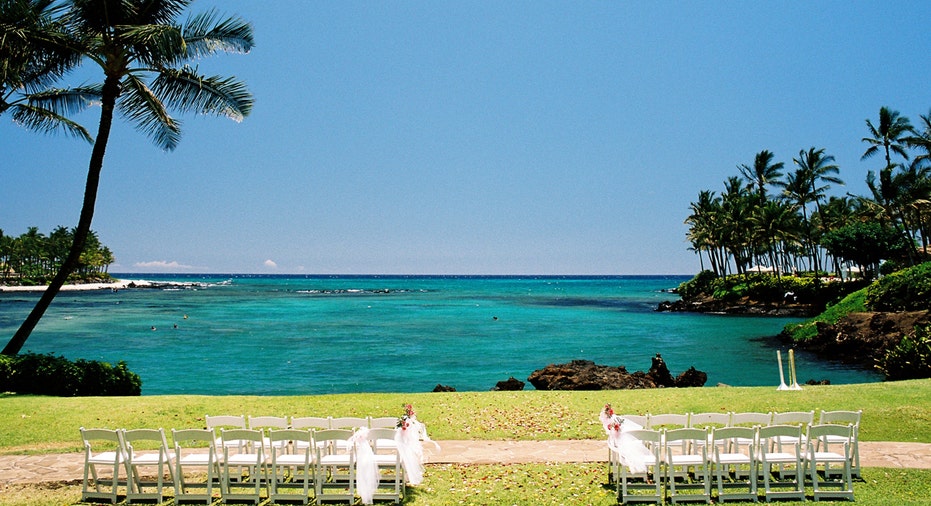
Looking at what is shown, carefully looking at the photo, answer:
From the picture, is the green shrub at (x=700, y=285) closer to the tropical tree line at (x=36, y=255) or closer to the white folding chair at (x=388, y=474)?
the white folding chair at (x=388, y=474)

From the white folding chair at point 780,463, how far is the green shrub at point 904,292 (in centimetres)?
3191

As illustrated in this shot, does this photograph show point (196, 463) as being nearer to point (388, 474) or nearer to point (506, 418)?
point (388, 474)

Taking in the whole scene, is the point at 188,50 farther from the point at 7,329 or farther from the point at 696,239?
the point at 696,239

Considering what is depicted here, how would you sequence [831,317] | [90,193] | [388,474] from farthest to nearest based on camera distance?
[831,317], [90,193], [388,474]

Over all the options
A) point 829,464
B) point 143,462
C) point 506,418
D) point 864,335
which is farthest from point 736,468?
point 864,335

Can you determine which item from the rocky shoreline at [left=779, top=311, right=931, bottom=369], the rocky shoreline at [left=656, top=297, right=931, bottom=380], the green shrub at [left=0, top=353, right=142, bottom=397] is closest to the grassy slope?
the green shrub at [left=0, top=353, right=142, bottom=397]

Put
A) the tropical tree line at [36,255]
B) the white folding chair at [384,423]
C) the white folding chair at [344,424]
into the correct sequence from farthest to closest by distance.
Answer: the tropical tree line at [36,255] → the white folding chair at [384,423] → the white folding chair at [344,424]

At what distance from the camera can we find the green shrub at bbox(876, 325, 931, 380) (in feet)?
72.2

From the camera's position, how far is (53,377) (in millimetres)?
18156

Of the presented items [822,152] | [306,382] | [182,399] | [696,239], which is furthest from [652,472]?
[696,239]

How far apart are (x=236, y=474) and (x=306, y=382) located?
68.1ft

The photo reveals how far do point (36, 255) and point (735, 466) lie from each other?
18172 centimetres

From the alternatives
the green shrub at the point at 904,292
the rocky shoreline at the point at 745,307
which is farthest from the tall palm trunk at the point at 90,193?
the rocky shoreline at the point at 745,307

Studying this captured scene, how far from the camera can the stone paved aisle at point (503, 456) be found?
35.8 ft
